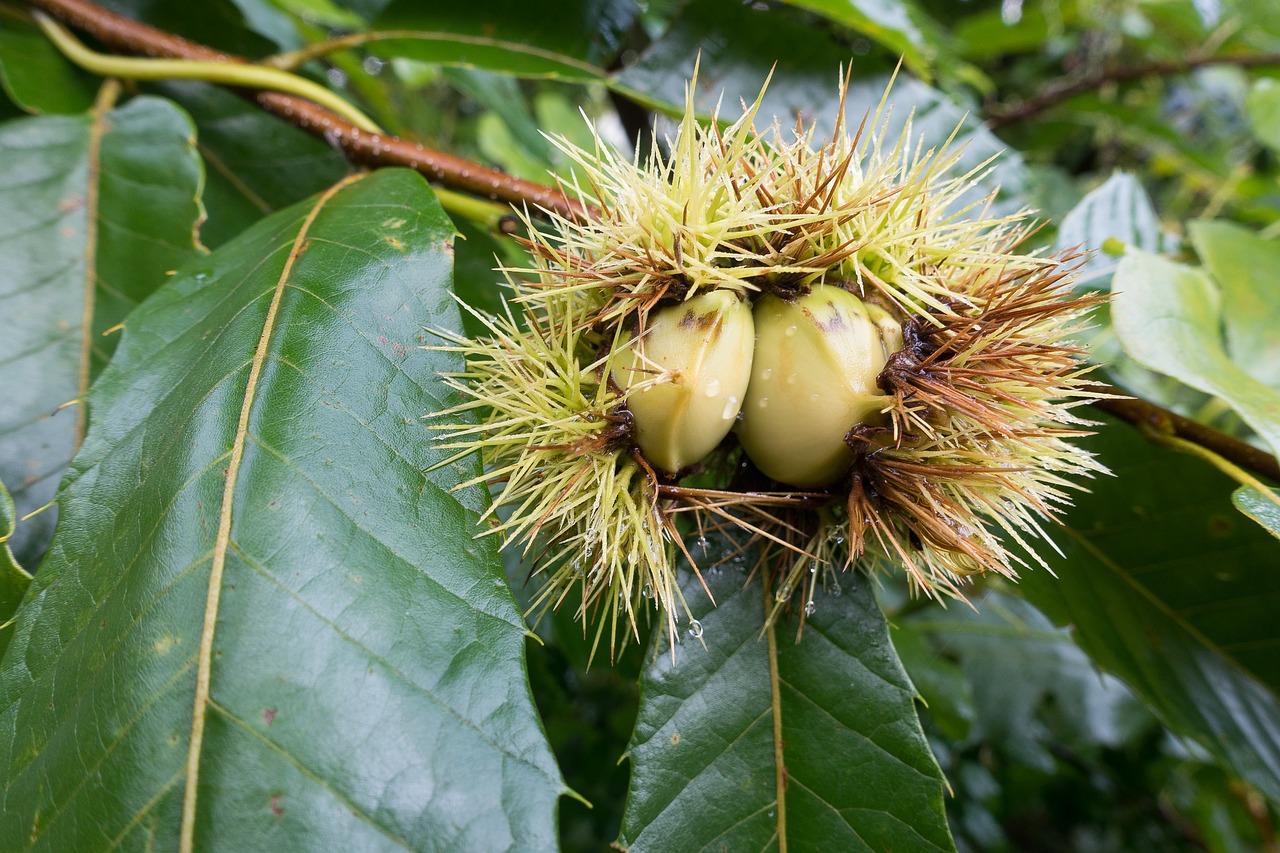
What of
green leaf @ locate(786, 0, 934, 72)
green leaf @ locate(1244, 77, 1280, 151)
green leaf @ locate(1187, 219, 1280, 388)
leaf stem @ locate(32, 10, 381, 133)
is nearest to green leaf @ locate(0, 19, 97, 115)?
leaf stem @ locate(32, 10, 381, 133)

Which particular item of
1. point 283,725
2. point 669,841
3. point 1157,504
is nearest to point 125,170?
point 283,725

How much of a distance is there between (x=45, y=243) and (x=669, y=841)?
135cm

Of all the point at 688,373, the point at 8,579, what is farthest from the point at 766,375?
the point at 8,579

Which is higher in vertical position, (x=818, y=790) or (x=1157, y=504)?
(x=1157, y=504)

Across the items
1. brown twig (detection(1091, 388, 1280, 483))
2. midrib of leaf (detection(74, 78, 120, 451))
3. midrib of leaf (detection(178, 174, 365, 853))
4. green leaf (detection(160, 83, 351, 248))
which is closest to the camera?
midrib of leaf (detection(178, 174, 365, 853))

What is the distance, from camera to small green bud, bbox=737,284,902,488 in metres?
0.95

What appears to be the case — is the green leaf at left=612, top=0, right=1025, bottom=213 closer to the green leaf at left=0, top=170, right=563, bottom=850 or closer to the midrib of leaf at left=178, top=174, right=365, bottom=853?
the green leaf at left=0, top=170, right=563, bottom=850

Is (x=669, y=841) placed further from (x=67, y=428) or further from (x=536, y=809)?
(x=67, y=428)

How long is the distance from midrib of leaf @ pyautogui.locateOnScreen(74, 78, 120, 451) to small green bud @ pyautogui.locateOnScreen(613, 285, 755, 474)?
2.90 ft

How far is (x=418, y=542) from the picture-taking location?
Answer: 91cm

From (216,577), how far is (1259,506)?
122cm

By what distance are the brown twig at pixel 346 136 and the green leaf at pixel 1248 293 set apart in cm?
133

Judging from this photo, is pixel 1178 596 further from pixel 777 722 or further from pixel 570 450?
pixel 570 450

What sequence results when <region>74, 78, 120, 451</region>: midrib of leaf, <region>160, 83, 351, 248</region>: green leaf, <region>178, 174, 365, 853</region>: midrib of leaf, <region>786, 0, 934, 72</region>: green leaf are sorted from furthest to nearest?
<region>160, 83, 351, 248</region>: green leaf < <region>786, 0, 934, 72</region>: green leaf < <region>74, 78, 120, 451</region>: midrib of leaf < <region>178, 174, 365, 853</region>: midrib of leaf
